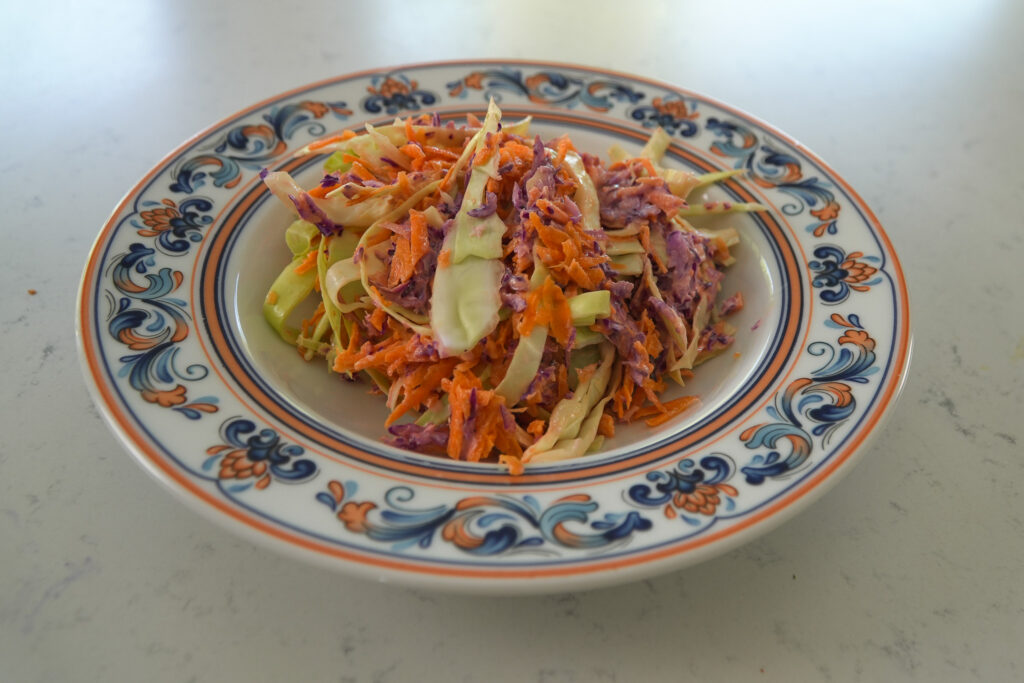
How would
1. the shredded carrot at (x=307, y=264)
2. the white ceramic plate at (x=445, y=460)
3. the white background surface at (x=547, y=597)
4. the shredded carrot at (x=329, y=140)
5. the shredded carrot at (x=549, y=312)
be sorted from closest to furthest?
the white ceramic plate at (x=445, y=460)
the white background surface at (x=547, y=597)
the shredded carrot at (x=549, y=312)
the shredded carrot at (x=307, y=264)
the shredded carrot at (x=329, y=140)

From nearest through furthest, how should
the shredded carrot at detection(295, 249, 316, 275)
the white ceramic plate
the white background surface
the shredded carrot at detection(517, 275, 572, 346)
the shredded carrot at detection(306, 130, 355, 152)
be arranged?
the white ceramic plate < the white background surface < the shredded carrot at detection(517, 275, 572, 346) < the shredded carrot at detection(295, 249, 316, 275) < the shredded carrot at detection(306, 130, 355, 152)

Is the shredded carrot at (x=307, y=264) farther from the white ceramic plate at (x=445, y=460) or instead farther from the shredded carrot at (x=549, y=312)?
the shredded carrot at (x=549, y=312)

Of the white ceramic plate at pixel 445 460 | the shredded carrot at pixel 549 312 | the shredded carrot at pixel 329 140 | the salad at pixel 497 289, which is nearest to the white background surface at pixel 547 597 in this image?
the white ceramic plate at pixel 445 460

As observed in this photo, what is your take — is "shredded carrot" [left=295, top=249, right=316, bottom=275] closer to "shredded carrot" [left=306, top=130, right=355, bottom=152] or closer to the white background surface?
"shredded carrot" [left=306, top=130, right=355, bottom=152]

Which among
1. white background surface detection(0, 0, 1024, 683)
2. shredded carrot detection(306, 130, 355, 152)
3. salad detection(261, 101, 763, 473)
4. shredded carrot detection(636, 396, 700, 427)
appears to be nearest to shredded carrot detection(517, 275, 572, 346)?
salad detection(261, 101, 763, 473)

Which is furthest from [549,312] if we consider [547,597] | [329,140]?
[329,140]

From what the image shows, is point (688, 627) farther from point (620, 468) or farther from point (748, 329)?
point (748, 329)

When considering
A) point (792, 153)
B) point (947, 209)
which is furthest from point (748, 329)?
point (947, 209)
